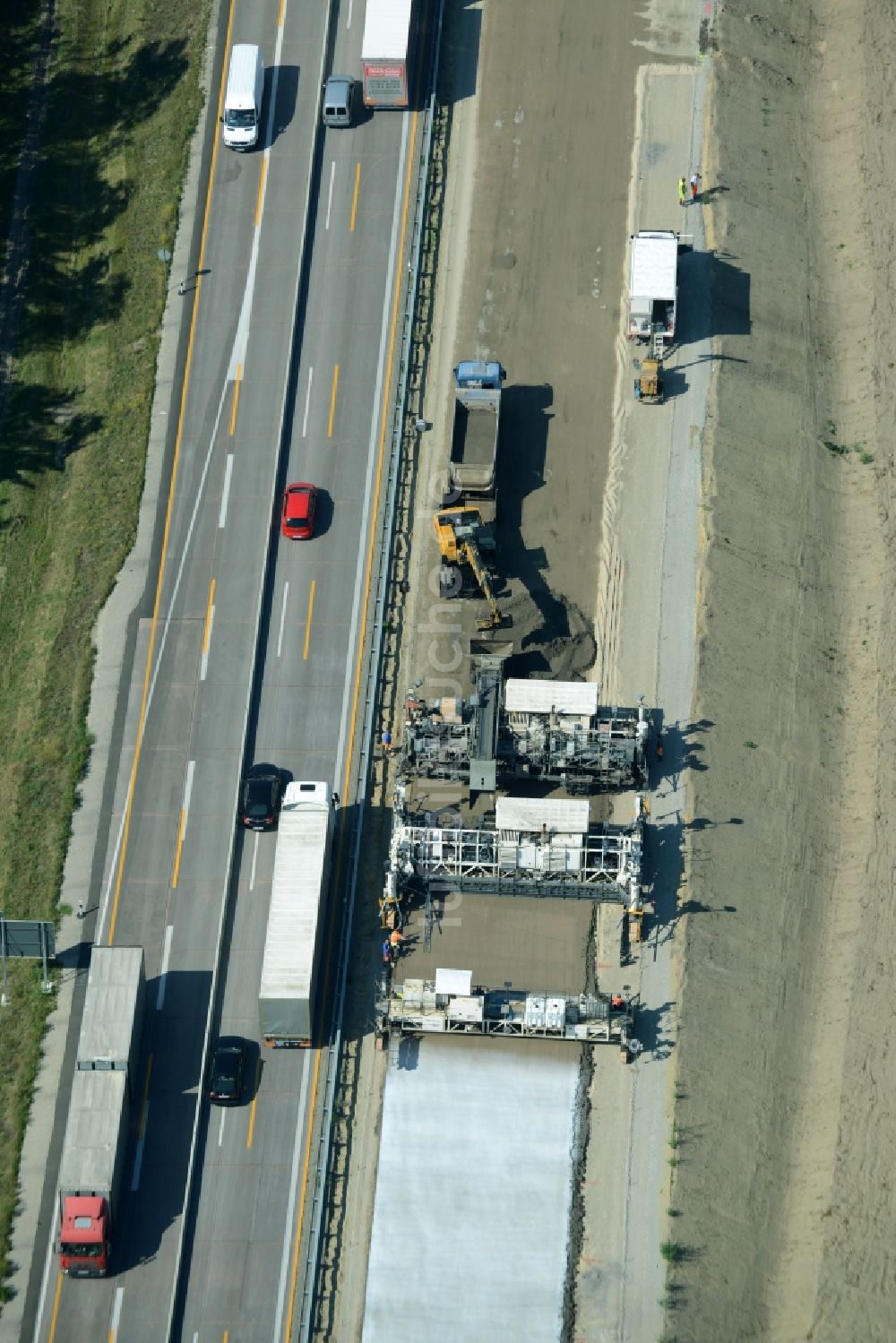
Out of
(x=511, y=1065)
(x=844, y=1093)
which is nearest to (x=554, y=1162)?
(x=511, y=1065)

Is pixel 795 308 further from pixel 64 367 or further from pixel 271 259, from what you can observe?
pixel 64 367

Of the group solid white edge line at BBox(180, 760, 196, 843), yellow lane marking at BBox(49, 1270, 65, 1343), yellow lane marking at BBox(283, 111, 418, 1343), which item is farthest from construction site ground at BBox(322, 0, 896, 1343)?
yellow lane marking at BBox(49, 1270, 65, 1343)

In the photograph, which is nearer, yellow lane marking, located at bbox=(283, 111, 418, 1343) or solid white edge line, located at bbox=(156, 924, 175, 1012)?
yellow lane marking, located at bbox=(283, 111, 418, 1343)

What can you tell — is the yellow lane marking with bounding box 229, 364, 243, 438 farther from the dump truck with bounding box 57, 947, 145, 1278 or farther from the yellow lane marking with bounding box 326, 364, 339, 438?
the dump truck with bounding box 57, 947, 145, 1278

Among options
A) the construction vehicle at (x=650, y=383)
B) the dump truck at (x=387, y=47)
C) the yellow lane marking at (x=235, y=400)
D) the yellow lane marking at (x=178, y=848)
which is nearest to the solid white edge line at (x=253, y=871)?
the yellow lane marking at (x=178, y=848)

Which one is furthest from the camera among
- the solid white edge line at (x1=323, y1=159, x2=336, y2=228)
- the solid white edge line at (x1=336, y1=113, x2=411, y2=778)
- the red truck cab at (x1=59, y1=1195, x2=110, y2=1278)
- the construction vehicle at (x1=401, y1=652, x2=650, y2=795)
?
the solid white edge line at (x1=323, y1=159, x2=336, y2=228)

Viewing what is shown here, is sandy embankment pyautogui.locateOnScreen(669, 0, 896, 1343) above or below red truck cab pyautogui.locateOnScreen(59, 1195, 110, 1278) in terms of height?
above

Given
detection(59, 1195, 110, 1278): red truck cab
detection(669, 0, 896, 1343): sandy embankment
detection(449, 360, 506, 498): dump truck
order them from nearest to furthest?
detection(59, 1195, 110, 1278): red truck cab < detection(669, 0, 896, 1343): sandy embankment < detection(449, 360, 506, 498): dump truck
